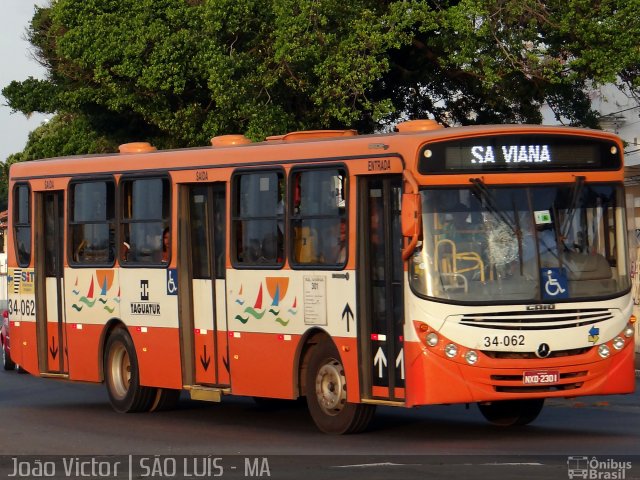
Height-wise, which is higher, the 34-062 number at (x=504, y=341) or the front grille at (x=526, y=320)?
the front grille at (x=526, y=320)

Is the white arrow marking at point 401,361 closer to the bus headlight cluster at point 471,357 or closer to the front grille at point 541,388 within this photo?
the bus headlight cluster at point 471,357

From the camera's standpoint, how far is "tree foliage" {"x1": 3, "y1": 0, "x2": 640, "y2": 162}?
25.8 m

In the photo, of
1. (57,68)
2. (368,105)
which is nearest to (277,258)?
(368,105)

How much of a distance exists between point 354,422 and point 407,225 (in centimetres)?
225

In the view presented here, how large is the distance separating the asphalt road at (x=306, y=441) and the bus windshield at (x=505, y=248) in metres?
1.41

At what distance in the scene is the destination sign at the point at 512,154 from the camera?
14.1 meters

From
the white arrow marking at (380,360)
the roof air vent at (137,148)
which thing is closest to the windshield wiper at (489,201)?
the white arrow marking at (380,360)

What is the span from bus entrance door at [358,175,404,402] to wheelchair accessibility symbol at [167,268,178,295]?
3494mm

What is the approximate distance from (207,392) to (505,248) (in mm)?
4567

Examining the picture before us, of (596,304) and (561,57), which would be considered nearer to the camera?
(596,304)

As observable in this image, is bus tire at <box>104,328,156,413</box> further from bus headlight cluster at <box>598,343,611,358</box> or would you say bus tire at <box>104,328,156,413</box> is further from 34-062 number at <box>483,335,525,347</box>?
bus headlight cluster at <box>598,343,611,358</box>

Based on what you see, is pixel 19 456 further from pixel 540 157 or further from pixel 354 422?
pixel 540 157

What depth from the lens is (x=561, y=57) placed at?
27484mm

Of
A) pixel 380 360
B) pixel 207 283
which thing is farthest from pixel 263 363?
pixel 380 360
